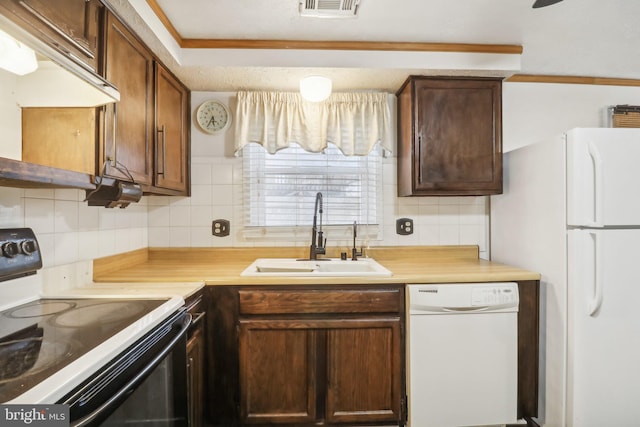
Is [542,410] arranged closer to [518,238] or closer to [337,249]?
[518,238]

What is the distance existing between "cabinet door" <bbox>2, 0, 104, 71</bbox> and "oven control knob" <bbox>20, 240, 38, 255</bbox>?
0.67 metres

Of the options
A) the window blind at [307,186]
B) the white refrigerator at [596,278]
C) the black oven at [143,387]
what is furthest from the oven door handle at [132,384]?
the white refrigerator at [596,278]

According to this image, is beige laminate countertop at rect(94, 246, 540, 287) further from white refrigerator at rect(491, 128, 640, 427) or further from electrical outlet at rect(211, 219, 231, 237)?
white refrigerator at rect(491, 128, 640, 427)

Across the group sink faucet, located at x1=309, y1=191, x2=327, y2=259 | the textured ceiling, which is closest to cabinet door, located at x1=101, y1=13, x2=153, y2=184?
the textured ceiling

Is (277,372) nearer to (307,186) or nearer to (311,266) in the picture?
(311,266)

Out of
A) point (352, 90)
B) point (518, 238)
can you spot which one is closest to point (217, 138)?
point (352, 90)

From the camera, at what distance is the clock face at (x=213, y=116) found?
2.25 metres

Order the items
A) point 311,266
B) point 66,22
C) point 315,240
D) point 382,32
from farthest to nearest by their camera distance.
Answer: point 315,240
point 311,266
point 382,32
point 66,22

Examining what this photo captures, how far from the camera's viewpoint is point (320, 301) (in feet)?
5.45

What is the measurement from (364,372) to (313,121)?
156 centimetres

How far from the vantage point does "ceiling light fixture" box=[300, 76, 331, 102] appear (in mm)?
1913

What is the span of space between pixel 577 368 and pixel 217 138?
Answer: 7.97ft

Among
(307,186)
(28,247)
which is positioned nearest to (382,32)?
(307,186)

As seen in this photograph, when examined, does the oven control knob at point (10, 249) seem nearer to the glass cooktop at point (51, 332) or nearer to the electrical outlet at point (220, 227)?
the glass cooktop at point (51, 332)
